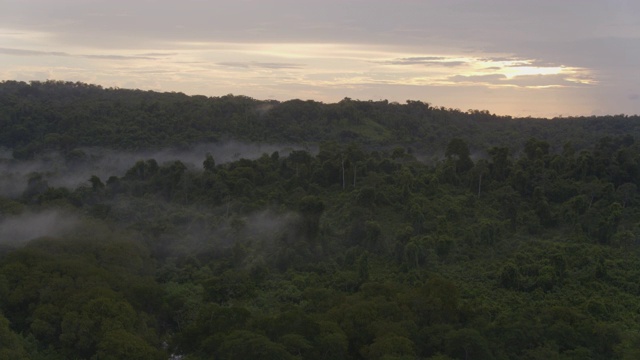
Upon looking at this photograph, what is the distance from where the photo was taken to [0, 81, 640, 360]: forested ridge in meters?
21.1

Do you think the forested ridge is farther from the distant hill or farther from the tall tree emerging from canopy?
the distant hill

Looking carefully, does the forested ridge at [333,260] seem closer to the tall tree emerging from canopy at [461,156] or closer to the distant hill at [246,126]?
the tall tree emerging from canopy at [461,156]

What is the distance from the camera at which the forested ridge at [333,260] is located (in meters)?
21.1

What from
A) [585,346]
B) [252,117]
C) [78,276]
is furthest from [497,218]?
[252,117]

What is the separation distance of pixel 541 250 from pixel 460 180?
13.1 m

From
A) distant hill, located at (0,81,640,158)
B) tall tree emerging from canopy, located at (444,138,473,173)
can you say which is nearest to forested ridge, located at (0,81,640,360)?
tall tree emerging from canopy, located at (444,138,473,173)

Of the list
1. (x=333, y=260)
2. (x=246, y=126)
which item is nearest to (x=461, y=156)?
(x=333, y=260)

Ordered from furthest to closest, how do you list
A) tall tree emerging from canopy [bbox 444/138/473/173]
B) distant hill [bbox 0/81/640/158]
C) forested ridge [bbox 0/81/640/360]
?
distant hill [bbox 0/81/640/158], tall tree emerging from canopy [bbox 444/138/473/173], forested ridge [bbox 0/81/640/360]

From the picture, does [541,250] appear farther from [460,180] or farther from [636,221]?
[460,180]

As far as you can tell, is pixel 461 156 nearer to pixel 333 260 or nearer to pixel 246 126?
pixel 333 260

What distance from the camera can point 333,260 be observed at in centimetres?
3206

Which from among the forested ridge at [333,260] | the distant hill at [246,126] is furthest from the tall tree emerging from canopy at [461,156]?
the distant hill at [246,126]

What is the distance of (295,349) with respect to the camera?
65.3ft

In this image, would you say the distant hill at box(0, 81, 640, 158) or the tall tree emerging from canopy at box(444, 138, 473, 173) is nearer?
the tall tree emerging from canopy at box(444, 138, 473, 173)
